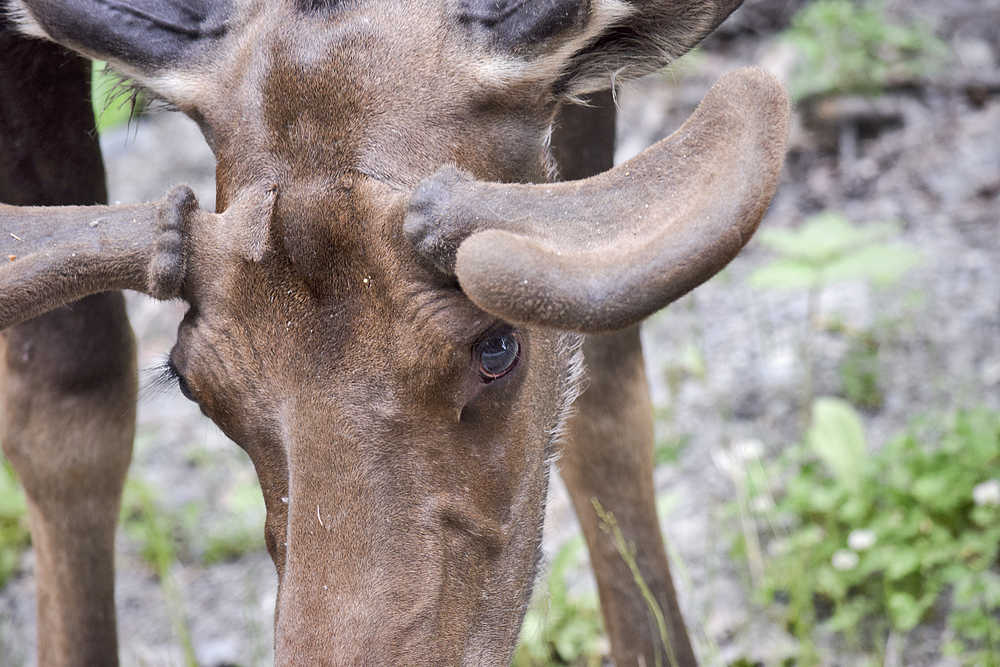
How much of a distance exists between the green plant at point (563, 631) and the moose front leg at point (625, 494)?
1.11ft

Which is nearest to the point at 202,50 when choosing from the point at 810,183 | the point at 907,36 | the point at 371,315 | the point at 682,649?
the point at 371,315

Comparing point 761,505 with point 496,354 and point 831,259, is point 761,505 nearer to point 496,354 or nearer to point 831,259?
point 831,259

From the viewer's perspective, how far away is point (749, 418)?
614cm

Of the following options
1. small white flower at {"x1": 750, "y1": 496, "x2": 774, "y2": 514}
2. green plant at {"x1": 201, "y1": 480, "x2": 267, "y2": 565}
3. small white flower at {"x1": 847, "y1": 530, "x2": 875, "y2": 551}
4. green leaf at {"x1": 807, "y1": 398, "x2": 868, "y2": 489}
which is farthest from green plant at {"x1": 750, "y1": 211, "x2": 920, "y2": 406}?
green plant at {"x1": 201, "y1": 480, "x2": 267, "y2": 565}

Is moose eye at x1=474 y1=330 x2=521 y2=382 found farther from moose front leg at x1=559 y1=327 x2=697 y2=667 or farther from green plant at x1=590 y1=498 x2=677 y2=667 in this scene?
moose front leg at x1=559 y1=327 x2=697 y2=667

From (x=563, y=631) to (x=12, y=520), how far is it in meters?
3.06

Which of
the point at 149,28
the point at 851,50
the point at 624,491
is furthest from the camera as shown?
the point at 851,50

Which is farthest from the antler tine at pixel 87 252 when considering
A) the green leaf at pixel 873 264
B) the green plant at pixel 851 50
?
the green plant at pixel 851 50

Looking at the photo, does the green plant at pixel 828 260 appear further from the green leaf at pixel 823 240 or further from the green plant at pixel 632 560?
the green plant at pixel 632 560

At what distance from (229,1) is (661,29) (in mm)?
1136

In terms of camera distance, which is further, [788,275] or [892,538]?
[788,275]

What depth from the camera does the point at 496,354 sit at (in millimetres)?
2930

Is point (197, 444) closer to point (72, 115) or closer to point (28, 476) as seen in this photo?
point (28, 476)

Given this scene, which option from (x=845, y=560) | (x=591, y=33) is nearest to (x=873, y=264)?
(x=845, y=560)
